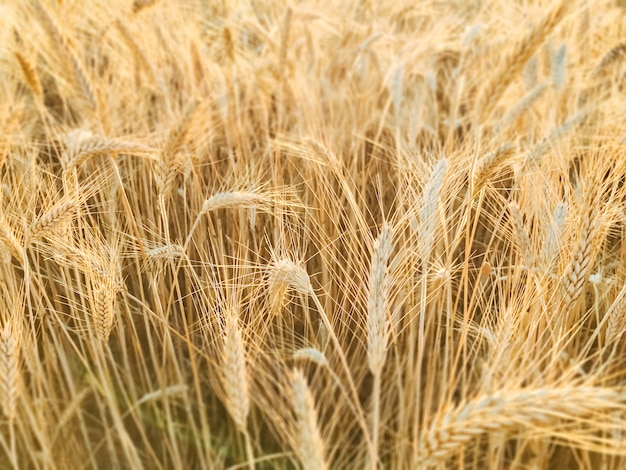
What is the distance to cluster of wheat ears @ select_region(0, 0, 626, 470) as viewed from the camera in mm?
807

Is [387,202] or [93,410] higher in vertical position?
[387,202]

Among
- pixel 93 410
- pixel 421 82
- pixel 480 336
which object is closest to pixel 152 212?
pixel 93 410

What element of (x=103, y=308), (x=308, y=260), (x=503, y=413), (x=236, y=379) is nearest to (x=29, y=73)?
(x=103, y=308)

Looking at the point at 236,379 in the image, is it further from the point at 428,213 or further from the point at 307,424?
the point at 428,213

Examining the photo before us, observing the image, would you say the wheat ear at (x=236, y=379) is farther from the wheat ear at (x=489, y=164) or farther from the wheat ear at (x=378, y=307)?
the wheat ear at (x=489, y=164)

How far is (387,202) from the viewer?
1.30 metres

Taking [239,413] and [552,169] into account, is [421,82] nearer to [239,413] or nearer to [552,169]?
[552,169]

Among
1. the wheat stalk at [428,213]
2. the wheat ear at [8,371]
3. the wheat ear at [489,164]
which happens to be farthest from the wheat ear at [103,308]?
the wheat ear at [489,164]

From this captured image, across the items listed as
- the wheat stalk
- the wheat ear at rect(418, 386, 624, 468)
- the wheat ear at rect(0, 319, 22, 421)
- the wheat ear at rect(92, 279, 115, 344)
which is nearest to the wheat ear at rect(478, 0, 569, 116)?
the wheat stalk

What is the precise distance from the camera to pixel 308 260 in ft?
3.48

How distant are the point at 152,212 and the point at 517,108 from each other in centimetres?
95

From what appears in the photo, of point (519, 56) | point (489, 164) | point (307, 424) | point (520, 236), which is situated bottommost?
point (307, 424)

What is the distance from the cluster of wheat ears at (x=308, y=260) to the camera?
2.65 ft

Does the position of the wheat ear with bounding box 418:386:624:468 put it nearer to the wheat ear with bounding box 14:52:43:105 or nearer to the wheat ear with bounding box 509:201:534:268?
the wheat ear with bounding box 509:201:534:268
